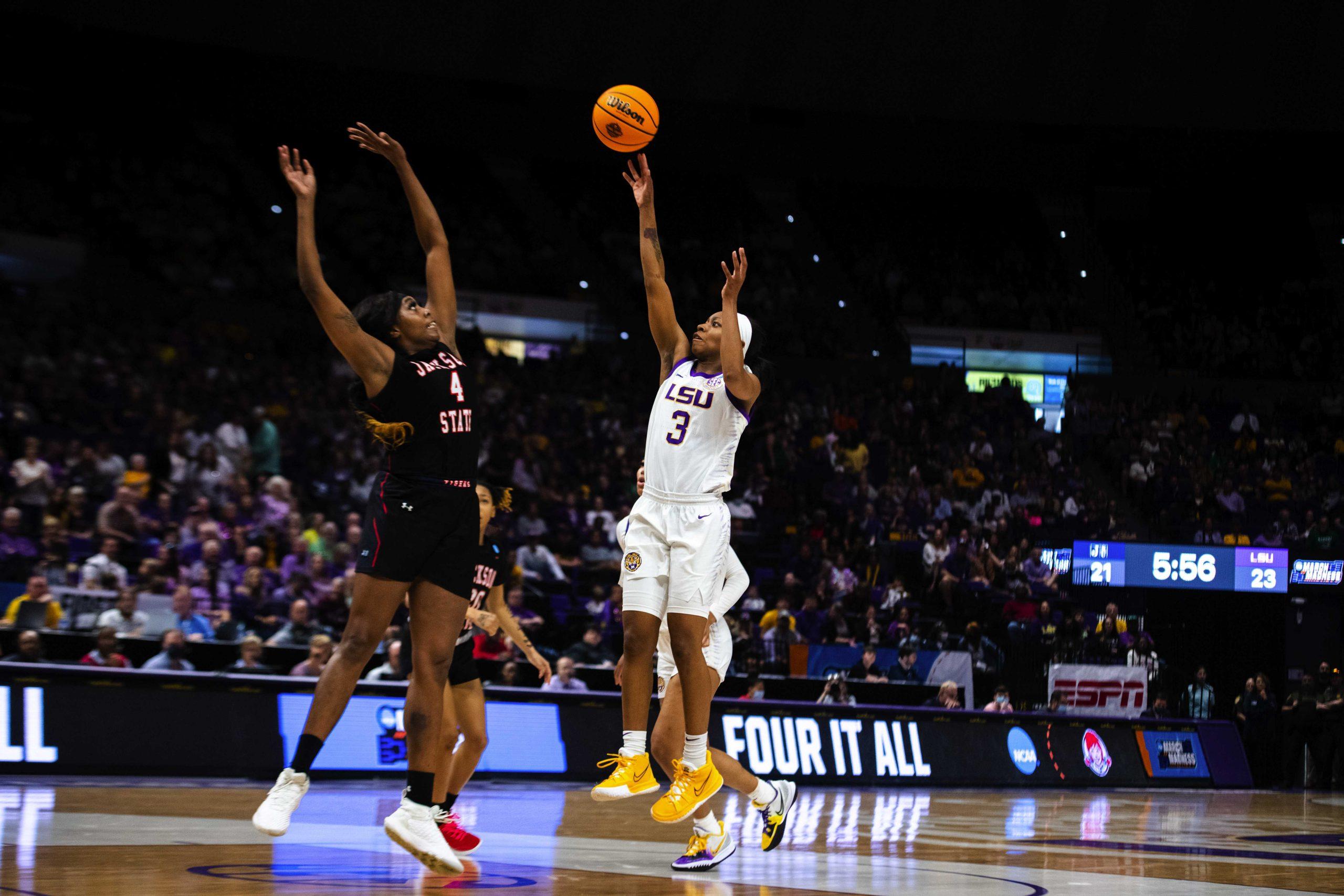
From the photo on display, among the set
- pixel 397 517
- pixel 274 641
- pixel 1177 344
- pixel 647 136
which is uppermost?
pixel 1177 344

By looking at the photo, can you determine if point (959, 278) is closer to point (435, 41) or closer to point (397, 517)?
point (435, 41)

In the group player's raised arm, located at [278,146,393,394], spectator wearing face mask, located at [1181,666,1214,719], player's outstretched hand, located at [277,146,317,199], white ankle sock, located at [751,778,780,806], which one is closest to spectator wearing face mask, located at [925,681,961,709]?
spectator wearing face mask, located at [1181,666,1214,719]

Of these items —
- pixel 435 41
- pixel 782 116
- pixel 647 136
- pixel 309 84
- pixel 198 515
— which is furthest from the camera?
pixel 782 116

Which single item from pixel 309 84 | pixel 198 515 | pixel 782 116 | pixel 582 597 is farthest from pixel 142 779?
pixel 782 116

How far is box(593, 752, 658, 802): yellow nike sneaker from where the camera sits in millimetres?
6422

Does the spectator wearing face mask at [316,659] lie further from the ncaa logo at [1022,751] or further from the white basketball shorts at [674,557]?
the ncaa logo at [1022,751]

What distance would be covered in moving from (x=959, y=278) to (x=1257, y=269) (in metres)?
7.57

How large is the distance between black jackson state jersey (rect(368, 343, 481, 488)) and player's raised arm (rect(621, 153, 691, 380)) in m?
1.35

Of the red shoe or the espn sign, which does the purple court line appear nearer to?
the red shoe

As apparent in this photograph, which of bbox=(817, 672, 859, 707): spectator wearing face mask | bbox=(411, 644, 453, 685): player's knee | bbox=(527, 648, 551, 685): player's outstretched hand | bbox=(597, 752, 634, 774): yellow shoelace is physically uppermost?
bbox=(411, 644, 453, 685): player's knee

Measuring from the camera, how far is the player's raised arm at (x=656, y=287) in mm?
7094

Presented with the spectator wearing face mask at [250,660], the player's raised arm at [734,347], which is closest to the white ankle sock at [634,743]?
the player's raised arm at [734,347]

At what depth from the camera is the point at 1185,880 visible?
6.54 metres

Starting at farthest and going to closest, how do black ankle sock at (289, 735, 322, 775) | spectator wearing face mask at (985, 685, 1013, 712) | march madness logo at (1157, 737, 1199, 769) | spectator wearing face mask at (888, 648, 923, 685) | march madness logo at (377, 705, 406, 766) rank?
march madness logo at (1157, 737, 1199, 769) → spectator wearing face mask at (985, 685, 1013, 712) → spectator wearing face mask at (888, 648, 923, 685) → march madness logo at (377, 705, 406, 766) → black ankle sock at (289, 735, 322, 775)
